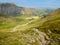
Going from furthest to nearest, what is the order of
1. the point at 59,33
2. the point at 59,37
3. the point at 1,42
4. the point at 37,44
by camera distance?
the point at 59,33
the point at 59,37
the point at 37,44
the point at 1,42

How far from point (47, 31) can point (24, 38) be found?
26.5 m

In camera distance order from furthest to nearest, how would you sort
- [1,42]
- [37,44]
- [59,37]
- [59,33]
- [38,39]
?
[59,33] → [59,37] → [38,39] → [37,44] → [1,42]

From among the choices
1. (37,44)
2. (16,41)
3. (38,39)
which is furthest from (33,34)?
(16,41)

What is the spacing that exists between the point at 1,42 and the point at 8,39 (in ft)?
20.9

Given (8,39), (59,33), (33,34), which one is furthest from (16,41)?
(59,33)

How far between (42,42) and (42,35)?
8351 mm

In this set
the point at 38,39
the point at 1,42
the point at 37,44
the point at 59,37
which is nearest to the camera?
the point at 1,42

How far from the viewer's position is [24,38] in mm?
100000

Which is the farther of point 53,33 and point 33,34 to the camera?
point 53,33

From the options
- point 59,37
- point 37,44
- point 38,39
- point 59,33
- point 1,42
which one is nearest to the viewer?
point 1,42

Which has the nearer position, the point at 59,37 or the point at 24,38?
the point at 24,38

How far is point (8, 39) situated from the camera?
95500mm

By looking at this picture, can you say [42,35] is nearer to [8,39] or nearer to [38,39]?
[38,39]

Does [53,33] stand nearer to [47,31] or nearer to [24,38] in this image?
[47,31]
